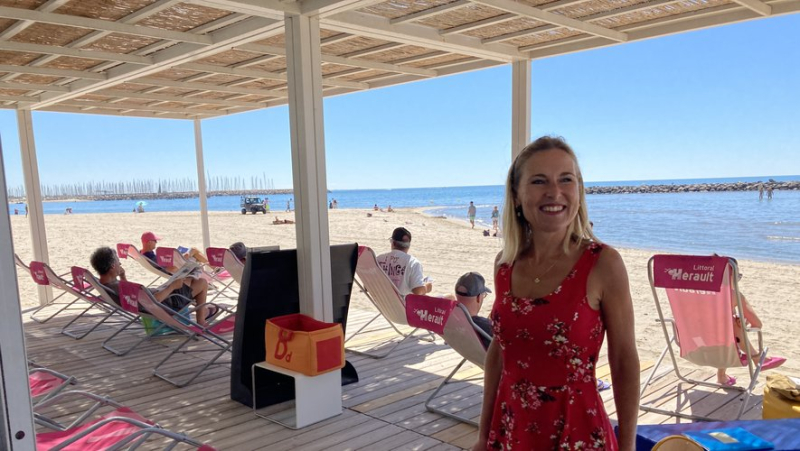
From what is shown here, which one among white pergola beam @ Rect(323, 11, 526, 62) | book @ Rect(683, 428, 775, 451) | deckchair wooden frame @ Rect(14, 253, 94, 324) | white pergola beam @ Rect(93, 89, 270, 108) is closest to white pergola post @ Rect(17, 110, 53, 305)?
deckchair wooden frame @ Rect(14, 253, 94, 324)

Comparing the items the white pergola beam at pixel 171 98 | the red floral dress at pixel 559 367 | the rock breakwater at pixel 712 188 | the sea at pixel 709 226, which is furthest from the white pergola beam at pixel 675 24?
the rock breakwater at pixel 712 188

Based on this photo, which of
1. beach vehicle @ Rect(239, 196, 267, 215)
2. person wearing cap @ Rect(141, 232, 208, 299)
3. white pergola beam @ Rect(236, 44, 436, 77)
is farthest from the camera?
beach vehicle @ Rect(239, 196, 267, 215)

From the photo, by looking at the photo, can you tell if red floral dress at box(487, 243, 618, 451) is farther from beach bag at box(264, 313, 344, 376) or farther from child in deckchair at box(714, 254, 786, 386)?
child in deckchair at box(714, 254, 786, 386)

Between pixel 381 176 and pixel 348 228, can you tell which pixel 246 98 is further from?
pixel 381 176

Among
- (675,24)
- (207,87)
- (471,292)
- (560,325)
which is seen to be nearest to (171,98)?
(207,87)

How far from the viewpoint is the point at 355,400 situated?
11.7 feet

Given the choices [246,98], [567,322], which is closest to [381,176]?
[246,98]

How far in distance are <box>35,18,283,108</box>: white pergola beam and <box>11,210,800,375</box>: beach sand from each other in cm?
379

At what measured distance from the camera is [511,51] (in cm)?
427

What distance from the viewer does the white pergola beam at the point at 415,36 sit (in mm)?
3395

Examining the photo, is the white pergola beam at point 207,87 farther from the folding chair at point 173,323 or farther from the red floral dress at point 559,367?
the red floral dress at point 559,367

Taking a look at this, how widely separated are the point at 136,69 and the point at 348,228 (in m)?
21.7

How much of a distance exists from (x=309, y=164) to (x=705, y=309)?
254 centimetres

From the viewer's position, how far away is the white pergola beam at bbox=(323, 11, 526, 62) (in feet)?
11.1
